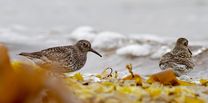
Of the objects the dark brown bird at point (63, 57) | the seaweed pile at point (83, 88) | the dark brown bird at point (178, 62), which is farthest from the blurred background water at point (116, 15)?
the seaweed pile at point (83, 88)

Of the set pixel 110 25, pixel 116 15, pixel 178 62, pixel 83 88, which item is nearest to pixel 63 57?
pixel 178 62

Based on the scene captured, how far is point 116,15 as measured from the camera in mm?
23125

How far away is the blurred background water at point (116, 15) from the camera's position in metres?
19.4

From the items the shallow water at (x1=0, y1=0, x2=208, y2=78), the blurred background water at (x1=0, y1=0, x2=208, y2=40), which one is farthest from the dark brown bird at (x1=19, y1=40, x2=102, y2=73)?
the blurred background water at (x1=0, y1=0, x2=208, y2=40)

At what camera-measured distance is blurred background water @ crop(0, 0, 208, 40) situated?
19375 mm

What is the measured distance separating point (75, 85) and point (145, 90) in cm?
58

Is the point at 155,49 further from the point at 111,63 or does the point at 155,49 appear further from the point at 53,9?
the point at 53,9

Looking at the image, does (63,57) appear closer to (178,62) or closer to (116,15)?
(178,62)

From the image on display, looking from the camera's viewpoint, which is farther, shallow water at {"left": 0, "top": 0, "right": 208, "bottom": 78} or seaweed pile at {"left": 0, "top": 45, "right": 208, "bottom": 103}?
shallow water at {"left": 0, "top": 0, "right": 208, "bottom": 78}

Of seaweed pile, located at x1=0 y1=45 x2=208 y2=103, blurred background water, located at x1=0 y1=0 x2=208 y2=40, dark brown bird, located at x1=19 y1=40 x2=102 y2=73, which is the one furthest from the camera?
blurred background water, located at x1=0 y1=0 x2=208 y2=40

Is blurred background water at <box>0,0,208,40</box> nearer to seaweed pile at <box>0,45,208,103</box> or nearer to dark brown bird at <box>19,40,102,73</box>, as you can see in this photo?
dark brown bird at <box>19,40,102,73</box>

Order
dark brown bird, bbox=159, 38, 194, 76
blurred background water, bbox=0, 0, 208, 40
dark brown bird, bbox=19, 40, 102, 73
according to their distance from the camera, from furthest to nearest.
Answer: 1. blurred background water, bbox=0, 0, 208, 40
2. dark brown bird, bbox=159, 38, 194, 76
3. dark brown bird, bbox=19, 40, 102, 73

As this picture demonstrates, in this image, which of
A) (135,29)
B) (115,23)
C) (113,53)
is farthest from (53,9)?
(113,53)

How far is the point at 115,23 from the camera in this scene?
21172 millimetres
